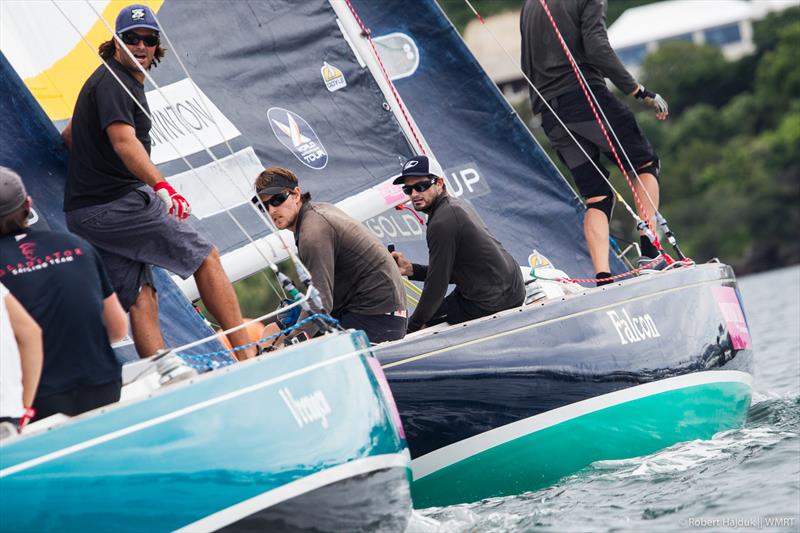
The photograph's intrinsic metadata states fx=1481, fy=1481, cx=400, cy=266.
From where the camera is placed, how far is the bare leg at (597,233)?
25.9 feet

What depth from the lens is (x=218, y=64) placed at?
804 cm

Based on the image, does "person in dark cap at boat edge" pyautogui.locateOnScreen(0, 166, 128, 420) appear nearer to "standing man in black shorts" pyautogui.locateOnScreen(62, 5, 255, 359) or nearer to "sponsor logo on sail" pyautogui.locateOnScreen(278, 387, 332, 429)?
"sponsor logo on sail" pyautogui.locateOnScreen(278, 387, 332, 429)

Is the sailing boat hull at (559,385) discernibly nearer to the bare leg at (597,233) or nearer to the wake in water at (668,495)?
the wake in water at (668,495)

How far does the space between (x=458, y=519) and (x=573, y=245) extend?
3.49 m

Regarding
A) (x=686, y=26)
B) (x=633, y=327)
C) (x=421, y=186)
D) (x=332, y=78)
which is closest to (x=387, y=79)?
(x=332, y=78)

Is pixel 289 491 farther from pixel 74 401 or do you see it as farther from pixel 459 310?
pixel 459 310

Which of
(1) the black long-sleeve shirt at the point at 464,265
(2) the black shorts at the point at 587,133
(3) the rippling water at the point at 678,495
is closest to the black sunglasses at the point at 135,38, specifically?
(1) the black long-sleeve shirt at the point at 464,265

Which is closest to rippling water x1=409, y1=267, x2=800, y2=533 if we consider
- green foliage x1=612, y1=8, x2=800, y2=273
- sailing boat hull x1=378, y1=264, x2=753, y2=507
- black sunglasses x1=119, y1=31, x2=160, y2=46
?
sailing boat hull x1=378, y1=264, x2=753, y2=507

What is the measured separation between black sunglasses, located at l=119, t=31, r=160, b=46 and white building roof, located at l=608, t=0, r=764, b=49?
219 feet

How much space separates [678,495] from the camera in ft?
18.3

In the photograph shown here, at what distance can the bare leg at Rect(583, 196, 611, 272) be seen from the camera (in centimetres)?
789

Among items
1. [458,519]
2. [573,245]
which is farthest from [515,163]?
[458,519]

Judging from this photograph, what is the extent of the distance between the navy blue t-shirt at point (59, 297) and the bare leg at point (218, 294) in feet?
4.01

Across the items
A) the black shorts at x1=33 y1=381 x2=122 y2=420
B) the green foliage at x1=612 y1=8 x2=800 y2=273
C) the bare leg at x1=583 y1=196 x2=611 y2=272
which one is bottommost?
the green foliage at x1=612 y1=8 x2=800 y2=273
